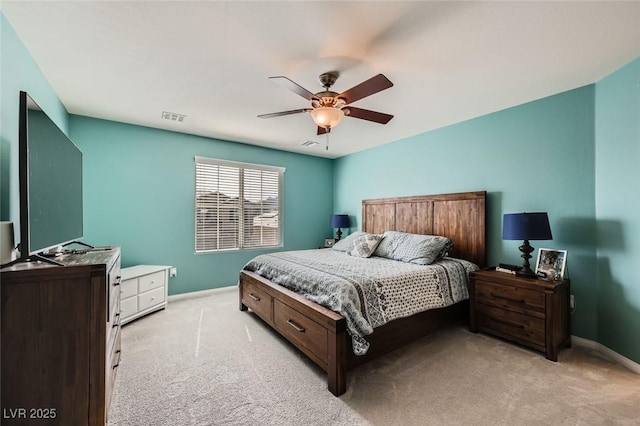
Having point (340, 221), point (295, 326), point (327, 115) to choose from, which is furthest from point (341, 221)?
point (327, 115)

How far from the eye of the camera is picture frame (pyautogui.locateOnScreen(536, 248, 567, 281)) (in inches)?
102

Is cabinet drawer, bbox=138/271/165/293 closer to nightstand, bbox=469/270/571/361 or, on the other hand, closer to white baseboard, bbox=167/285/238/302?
white baseboard, bbox=167/285/238/302

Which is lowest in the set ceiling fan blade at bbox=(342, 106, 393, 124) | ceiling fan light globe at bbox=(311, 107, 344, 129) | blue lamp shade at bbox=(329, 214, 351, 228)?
blue lamp shade at bbox=(329, 214, 351, 228)

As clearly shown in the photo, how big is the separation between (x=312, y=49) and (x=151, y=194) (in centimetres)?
313

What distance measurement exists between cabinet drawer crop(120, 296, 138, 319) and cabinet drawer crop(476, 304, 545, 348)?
391cm

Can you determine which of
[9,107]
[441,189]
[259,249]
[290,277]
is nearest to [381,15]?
[290,277]

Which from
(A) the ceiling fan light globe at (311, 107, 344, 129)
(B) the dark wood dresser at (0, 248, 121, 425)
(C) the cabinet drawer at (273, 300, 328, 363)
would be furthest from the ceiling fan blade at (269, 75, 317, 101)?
(C) the cabinet drawer at (273, 300, 328, 363)

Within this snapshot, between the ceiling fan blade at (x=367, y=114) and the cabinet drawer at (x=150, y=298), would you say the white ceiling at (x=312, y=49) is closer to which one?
the ceiling fan blade at (x=367, y=114)

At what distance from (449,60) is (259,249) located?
394cm

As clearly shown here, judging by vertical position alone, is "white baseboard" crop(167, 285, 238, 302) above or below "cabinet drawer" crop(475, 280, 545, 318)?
below

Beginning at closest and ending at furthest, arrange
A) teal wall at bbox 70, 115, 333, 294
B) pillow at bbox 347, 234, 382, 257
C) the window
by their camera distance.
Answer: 1. teal wall at bbox 70, 115, 333, 294
2. pillow at bbox 347, 234, 382, 257
3. the window

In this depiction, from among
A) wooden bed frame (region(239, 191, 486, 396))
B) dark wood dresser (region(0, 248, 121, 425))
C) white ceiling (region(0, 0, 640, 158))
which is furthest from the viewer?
wooden bed frame (region(239, 191, 486, 396))

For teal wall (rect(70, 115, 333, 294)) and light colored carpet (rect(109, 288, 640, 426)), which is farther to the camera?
teal wall (rect(70, 115, 333, 294))

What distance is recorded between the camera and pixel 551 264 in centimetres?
267
